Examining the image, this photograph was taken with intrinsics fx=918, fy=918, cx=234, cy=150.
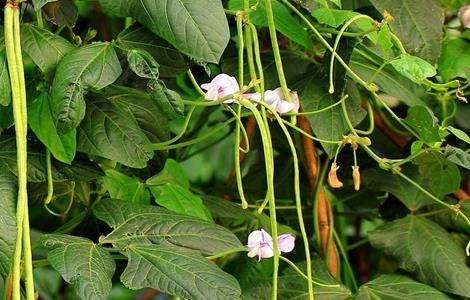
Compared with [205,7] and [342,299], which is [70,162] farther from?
[342,299]

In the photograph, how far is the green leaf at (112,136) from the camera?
800mm

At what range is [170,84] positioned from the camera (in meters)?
1.08

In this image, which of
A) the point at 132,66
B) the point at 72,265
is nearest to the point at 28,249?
the point at 72,265

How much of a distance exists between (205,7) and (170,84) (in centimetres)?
34

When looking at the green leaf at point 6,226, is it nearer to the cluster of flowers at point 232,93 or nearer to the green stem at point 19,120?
the green stem at point 19,120

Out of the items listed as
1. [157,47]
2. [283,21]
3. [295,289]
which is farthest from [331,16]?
[295,289]

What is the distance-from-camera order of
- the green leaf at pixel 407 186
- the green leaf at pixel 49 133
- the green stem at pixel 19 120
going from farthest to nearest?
the green leaf at pixel 407 186 → the green leaf at pixel 49 133 → the green stem at pixel 19 120

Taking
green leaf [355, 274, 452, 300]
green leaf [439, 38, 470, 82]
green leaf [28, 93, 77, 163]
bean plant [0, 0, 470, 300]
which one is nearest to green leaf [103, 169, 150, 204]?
bean plant [0, 0, 470, 300]

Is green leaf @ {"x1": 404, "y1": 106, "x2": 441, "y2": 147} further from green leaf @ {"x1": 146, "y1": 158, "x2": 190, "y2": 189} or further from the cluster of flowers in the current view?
green leaf @ {"x1": 146, "y1": 158, "x2": 190, "y2": 189}

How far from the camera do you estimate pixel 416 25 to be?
Answer: 0.93 m

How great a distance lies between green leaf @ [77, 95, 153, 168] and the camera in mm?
800

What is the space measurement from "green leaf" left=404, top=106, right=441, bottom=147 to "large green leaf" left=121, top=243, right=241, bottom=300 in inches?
10.3

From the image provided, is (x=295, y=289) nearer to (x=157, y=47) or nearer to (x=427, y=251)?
(x=427, y=251)

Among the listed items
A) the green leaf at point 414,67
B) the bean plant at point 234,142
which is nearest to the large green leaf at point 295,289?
the bean plant at point 234,142
